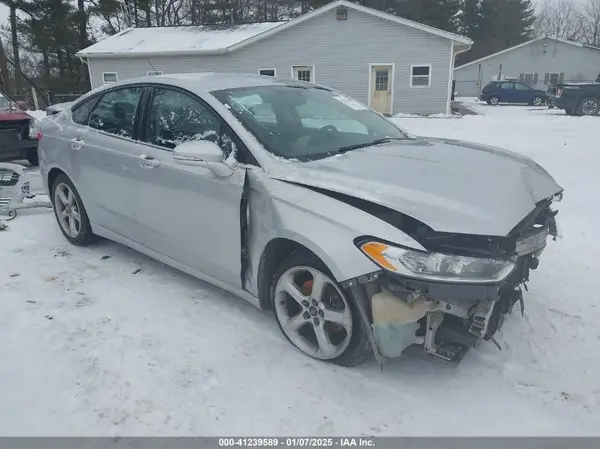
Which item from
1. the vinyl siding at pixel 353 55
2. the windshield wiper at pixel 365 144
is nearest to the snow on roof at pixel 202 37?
the vinyl siding at pixel 353 55

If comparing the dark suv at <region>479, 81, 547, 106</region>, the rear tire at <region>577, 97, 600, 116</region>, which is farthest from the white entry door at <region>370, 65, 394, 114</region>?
the dark suv at <region>479, 81, 547, 106</region>

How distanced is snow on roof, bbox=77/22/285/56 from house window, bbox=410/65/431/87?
651 centimetres

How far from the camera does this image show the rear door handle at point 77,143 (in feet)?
14.2

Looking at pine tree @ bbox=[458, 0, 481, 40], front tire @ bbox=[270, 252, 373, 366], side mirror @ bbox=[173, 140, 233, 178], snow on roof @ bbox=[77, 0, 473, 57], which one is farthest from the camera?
pine tree @ bbox=[458, 0, 481, 40]

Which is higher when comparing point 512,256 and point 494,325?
point 512,256

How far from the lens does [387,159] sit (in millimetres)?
3025

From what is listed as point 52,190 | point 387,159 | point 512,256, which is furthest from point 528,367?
point 52,190

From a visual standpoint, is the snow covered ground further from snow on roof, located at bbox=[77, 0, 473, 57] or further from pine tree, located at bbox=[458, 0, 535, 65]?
pine tree, located at bbox=[458, 0, 535, 65]

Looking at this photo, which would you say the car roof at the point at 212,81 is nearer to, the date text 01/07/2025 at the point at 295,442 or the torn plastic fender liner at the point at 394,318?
the torn plastic fender liner at the point at 394,318

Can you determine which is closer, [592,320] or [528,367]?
[528,367]

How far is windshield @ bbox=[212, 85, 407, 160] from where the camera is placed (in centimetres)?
314

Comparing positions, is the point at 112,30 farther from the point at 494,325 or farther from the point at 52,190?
the point at 494,325

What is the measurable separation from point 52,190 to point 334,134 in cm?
317

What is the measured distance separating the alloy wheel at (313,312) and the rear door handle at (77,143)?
2546mm
